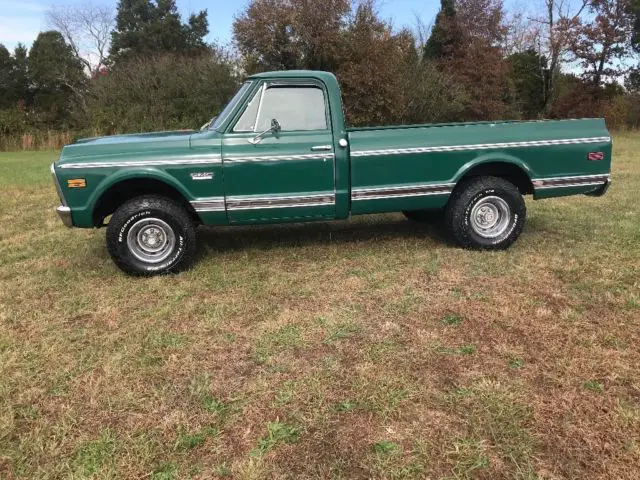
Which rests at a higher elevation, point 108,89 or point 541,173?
point 108,89

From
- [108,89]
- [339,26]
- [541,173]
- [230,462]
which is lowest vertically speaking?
[230,462]

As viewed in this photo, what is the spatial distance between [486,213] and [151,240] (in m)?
3.52

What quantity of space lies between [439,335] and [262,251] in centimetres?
264

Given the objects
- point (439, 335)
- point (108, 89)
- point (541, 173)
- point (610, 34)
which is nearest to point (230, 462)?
point (439, 335)

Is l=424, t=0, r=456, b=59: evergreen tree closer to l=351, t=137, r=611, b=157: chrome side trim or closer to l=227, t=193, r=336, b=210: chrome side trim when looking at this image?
l=351, t=137, r=611, b=157: chrome side trim

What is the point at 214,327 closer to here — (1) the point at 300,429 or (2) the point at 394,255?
(1) the point at 300,429

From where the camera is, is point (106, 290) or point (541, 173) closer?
point (106, 290)

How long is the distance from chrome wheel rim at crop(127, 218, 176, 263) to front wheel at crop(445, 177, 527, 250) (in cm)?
293

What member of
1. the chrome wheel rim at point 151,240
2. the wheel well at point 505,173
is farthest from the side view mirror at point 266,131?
the wheel well at point 505,173

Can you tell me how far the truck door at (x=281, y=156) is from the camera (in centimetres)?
489

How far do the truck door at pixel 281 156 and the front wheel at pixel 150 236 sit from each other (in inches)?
19.4

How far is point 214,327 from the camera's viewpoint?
3809 millimetres

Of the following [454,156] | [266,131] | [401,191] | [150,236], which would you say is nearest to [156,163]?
[150,236]

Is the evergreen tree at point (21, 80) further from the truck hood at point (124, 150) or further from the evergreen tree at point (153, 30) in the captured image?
the truck hood at point (124, 150)
